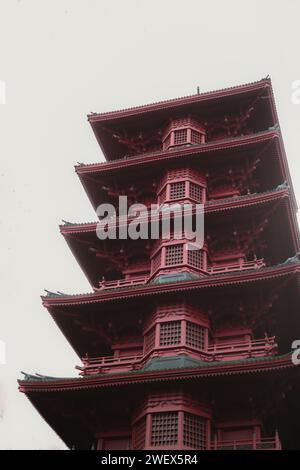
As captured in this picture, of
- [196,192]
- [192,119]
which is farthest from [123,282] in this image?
[192,119]

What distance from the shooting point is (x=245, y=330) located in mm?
26234

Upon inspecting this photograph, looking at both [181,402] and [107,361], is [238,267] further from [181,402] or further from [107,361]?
[181,402]

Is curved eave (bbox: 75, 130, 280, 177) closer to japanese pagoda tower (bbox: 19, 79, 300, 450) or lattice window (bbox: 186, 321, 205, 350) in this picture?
japanese pagoda tower (bbox: 19, 79, 300, 450)

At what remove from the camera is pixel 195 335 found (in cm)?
2609

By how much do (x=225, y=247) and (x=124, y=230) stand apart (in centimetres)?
447

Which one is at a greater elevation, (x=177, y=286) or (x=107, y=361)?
(x=177, y=286)

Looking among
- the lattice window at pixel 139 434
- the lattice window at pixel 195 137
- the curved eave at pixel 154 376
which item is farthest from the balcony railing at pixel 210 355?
Result: the lattice window at pixel 195 137

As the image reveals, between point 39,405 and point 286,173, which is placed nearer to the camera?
point 39,405

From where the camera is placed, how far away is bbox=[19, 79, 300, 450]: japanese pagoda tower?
23.5m

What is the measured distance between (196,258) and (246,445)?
8449 millimetres

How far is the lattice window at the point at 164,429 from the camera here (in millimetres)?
22906

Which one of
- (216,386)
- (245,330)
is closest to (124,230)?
(245,330)
